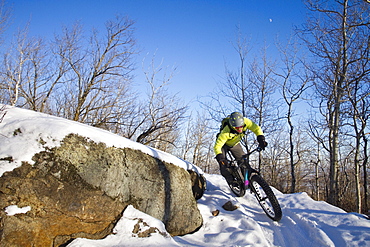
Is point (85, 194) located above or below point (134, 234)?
above

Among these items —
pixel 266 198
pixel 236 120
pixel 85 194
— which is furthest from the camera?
pixel 236 120

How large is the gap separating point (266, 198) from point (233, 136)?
4.62ft

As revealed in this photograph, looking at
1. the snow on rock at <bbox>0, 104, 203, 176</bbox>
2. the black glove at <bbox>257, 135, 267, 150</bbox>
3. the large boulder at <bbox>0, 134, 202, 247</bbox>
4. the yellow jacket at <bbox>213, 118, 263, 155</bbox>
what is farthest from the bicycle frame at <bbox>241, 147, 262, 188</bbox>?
the snow on rock at <bbox>0, 104, 203, 176</bbox>

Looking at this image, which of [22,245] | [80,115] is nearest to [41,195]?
[22,245]

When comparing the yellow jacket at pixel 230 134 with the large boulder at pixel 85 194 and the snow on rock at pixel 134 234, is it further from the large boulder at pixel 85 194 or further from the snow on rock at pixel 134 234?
the snow on rock at pixel 134 234

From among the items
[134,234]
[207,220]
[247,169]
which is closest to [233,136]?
[247,169]

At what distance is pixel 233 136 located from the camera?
4.77 m

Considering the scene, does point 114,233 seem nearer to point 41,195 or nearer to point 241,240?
point 41,195

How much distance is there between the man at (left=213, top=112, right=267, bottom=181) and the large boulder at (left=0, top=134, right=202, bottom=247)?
1040mm

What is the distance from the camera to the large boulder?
8.02 feet

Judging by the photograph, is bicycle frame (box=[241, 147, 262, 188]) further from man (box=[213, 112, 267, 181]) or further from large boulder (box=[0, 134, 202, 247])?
large boulder (box=[0, 134, 202, 247])

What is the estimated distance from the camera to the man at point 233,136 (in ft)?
14.5

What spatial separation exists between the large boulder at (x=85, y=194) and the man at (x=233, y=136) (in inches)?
40.9

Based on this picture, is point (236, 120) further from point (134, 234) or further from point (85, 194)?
point (85, 194)
